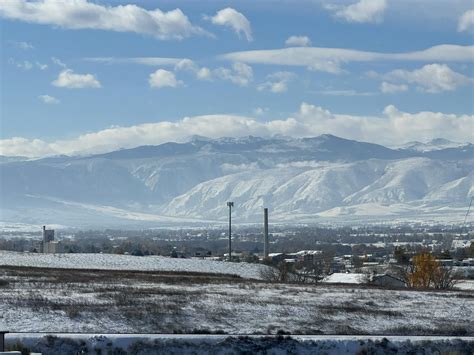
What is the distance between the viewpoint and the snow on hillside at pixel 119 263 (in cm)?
6400

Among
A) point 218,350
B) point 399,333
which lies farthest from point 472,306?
point 218,350

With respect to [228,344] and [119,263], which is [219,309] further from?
[119,263]

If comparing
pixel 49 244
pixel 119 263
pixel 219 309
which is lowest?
pixel 219 309

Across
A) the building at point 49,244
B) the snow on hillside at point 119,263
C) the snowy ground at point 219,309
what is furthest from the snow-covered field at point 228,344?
the building at point 49,244

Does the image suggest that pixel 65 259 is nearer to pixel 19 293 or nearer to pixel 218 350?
pixel 19 293

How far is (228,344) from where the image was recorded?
80.4 ft

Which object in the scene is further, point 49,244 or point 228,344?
point 49,244

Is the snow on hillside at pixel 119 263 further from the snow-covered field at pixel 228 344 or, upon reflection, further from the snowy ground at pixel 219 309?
the snow-covered field at pixel 228 344

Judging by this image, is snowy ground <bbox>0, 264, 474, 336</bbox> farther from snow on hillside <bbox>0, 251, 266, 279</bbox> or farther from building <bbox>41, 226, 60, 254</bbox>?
building <bbox>41, 226, 60, 254</bbox>

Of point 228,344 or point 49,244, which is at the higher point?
point 49,244

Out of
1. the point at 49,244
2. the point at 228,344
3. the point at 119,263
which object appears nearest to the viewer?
the point at 228,344

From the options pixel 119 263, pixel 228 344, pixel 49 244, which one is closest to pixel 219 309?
pixel 228 344

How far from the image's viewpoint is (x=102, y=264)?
223 feet

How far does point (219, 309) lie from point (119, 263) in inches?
1484
